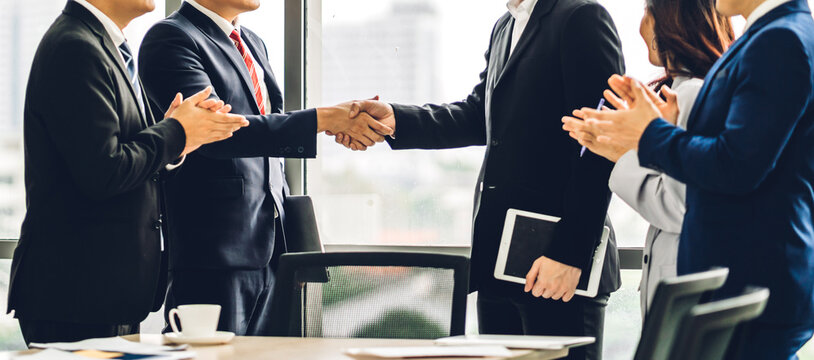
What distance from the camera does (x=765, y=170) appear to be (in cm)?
146

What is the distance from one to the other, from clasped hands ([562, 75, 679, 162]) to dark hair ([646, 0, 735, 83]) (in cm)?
18

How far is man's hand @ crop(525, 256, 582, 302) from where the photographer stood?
1.90 metres

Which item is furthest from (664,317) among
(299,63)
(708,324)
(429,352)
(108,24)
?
(299,63)

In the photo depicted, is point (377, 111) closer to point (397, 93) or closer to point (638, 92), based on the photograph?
point (397, 93)

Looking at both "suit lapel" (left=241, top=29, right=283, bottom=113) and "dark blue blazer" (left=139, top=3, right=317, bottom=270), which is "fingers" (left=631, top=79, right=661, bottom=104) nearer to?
"dark blue blazer" (left=139, top=3, right=317, bottom=270)

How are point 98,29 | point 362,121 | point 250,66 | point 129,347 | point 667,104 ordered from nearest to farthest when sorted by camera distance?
point 129,347 < point 667,104 < point 98,29 < point 250,66 < point 362,121

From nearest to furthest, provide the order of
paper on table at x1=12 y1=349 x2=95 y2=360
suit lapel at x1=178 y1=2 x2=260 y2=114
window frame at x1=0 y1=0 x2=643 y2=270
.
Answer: paper on table at x1=12 y1=349 x2=95 y2=360, suit lapel at x1=178 y1=2 x2=260 y2=114, window frame at x1=0 y1=0 x2=643 y2=270

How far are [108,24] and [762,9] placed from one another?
5.46 ft

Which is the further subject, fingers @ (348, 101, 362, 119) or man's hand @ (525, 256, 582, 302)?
fingers @ (348, 101, 362, 119)

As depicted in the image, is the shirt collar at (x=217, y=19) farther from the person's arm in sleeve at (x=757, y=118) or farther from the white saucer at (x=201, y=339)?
the person's arm in sleeve at (x=757, y=118)

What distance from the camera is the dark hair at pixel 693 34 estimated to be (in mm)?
1941

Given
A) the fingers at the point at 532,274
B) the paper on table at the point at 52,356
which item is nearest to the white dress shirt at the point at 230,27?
the fingers at the point at 532,274

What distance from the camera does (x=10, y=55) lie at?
351 cm

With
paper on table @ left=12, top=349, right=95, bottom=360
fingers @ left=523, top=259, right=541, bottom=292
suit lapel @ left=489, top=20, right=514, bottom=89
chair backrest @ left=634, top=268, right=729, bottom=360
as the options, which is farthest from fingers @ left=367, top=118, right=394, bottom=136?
chair backrest @ left=634, top=268, right=729, bottom=360
